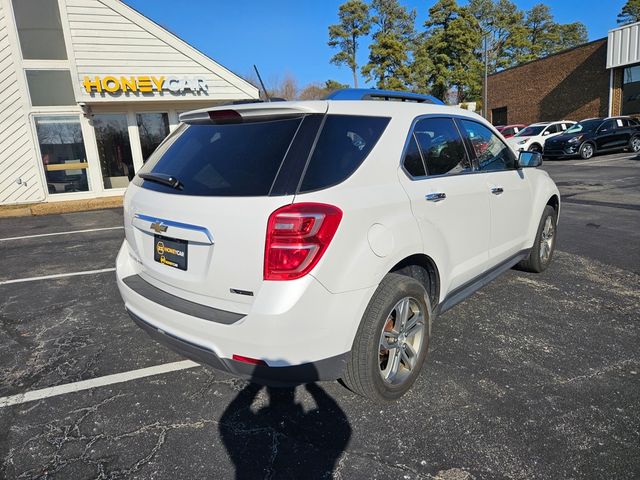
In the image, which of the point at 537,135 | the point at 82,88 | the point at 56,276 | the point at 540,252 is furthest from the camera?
the point at 537,135

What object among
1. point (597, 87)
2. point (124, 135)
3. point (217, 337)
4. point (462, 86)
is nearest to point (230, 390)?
point (217, 337)

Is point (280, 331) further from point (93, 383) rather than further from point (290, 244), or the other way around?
point (93, 383)

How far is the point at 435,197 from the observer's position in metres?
2.78

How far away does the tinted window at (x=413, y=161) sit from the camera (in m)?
2.70

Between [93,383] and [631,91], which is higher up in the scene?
[631,91]

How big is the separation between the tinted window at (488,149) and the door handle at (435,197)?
2.76 feet

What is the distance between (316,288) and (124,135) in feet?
40.7

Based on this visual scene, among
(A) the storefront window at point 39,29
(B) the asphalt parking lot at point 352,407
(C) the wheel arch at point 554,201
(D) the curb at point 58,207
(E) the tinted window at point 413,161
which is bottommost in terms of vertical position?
(B) the asphalt parking lot at point 352,407

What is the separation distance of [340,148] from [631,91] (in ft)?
89.0

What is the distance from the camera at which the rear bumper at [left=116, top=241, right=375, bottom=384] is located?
2.04m

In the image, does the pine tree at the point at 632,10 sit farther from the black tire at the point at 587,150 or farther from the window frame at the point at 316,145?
the window frame at the point at 316,145

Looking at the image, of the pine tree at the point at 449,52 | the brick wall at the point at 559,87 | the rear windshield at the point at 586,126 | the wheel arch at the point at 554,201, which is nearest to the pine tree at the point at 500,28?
the pine tree at the point at 449,52

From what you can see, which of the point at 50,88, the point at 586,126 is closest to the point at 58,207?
the point at 50,88

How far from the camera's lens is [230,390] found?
2785mm
